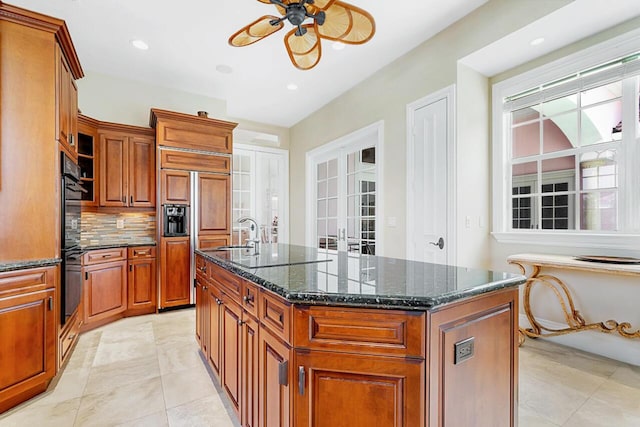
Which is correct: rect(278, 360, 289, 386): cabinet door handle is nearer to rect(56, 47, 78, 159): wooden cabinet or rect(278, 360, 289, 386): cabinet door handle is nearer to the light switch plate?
the light switch plate

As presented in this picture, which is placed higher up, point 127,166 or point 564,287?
point 127,166

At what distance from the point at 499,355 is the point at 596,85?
278cm

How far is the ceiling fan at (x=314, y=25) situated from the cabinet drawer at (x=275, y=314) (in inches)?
67.5

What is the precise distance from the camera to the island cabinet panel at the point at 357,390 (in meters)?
1.02

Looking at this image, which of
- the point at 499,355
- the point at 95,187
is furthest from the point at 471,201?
the point at 95,187

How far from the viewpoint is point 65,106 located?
7.64 ft

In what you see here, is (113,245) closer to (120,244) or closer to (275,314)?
(120,244)

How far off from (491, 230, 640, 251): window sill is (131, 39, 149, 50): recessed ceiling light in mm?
4259

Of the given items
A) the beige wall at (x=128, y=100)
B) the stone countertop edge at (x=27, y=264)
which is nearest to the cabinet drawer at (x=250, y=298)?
the stone countertop edge at (x=27, y=264)

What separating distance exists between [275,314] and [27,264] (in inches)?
71.2

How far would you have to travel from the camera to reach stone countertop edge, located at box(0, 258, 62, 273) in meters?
1.84

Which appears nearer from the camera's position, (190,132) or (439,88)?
(439,88)

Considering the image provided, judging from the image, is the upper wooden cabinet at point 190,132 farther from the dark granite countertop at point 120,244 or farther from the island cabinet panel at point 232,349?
the island cabinet panel at point 232,349

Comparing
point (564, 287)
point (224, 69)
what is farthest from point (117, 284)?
point (564, 287)
